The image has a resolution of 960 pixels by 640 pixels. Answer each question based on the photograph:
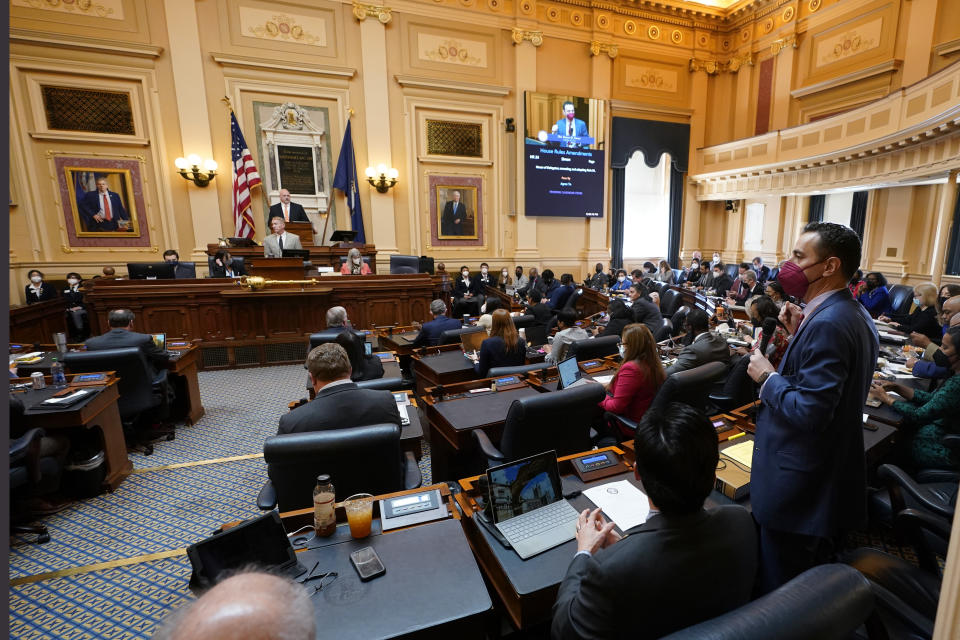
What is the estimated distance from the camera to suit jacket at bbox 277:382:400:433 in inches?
86.1

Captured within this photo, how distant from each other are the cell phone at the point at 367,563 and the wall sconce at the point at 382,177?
30.0ft

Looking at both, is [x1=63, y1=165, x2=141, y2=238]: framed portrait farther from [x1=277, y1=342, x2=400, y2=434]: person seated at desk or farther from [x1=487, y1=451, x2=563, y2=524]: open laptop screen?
[x1=487, y1=451, x2=563, y2=524]: open laptop screen

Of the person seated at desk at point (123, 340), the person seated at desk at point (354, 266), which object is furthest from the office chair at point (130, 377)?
the person seated at desk at point (354, 266)

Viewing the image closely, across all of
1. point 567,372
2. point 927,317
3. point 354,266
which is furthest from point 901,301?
point 354,266

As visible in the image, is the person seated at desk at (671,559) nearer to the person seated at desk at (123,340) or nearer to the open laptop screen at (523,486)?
the open laptop screen at (523,486)

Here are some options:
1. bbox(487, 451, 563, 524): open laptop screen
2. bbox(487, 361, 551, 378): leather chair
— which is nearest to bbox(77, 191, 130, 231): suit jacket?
bbox(487, 361, 551, 378): leather chair

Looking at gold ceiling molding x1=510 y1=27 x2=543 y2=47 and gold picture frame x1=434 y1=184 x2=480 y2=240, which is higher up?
gold ceiling molding x1=510 y1=27 x2=543 y2=47

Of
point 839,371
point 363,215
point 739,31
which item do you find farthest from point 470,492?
point 739,31

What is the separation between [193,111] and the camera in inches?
333

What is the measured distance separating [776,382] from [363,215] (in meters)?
9.42

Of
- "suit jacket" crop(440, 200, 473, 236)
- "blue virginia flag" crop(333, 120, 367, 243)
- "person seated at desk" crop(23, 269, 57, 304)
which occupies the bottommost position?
"person seated at desk" crop(23, 269, 57, 304)

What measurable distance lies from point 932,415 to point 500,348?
2.88 metres

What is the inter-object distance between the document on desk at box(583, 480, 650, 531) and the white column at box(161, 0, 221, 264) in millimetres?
9409

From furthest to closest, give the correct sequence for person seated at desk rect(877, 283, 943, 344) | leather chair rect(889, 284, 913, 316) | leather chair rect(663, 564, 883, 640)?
leather chair rect(889, 284, 913, 316)
person seated at desk rect(877, 283, 943, 344)
leather chair rect(663, 564, 883, 640)
